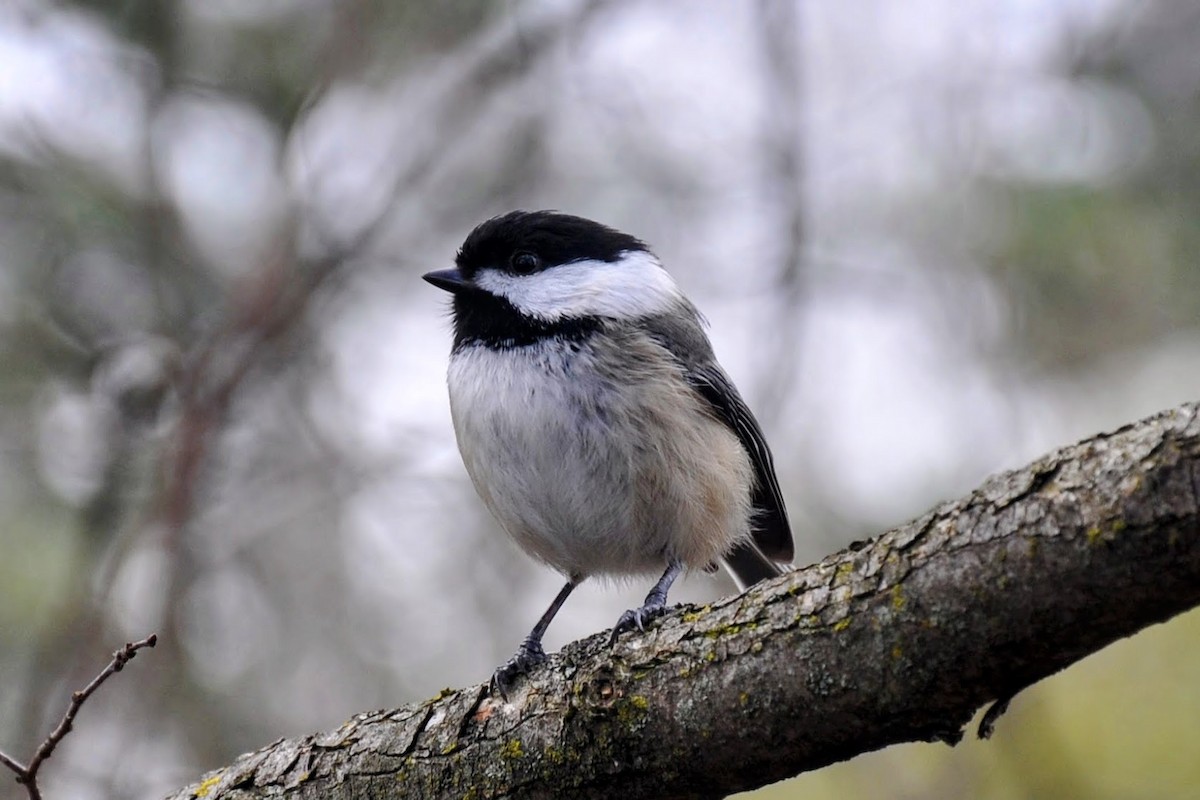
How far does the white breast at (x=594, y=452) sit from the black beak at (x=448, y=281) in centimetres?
25

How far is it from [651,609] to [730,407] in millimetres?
1080

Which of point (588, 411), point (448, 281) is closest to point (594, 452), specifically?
point (588, 411)

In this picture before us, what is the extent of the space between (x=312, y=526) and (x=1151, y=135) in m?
5.12

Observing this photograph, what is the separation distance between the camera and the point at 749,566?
4.27 m

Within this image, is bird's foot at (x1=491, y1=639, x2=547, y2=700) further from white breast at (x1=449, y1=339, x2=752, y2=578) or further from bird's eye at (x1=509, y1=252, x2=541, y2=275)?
bird's eye at (x1=509, y1=252, x2=541, y2=275)

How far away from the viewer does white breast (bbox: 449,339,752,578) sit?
10.7ft

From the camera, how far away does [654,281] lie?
385cm

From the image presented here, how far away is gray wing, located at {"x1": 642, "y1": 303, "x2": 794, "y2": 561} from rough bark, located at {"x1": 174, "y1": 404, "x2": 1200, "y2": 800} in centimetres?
128

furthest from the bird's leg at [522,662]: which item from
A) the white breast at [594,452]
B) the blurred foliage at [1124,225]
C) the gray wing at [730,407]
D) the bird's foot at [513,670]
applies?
the blurred foliage at [1124,225]

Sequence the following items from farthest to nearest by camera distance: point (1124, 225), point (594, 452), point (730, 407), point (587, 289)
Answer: point (1124, 225), point (730, 407), point (587, 289), point (594, 452)

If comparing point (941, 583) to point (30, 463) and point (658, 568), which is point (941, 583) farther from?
point (30, 463)

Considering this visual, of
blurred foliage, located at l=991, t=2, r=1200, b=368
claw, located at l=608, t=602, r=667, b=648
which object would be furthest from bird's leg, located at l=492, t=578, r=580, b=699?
blurred foliage, located at l=991, t=2, r=1200, b=368

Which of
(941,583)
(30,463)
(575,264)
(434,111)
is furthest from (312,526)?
(941,583)

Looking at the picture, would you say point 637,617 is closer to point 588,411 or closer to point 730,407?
point 588,411
